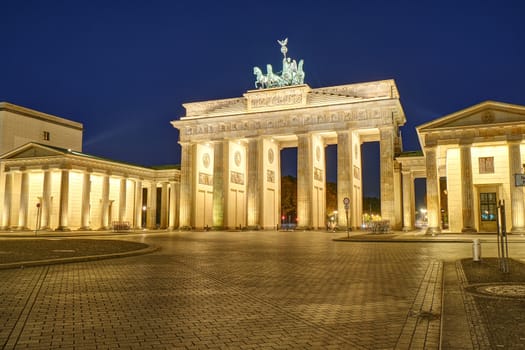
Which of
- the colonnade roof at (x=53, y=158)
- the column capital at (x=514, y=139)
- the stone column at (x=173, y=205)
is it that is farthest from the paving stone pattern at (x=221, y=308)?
the stone column at (x=173, y=205)

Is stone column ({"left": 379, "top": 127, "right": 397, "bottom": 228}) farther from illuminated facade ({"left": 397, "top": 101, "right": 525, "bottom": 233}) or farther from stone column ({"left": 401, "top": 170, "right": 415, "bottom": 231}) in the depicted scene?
illuminated facade ({"left": 397, "top": 101, "right": 525, "bottom": 233})

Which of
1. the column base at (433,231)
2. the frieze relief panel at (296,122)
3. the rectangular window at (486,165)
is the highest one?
the frieze relief panel at (296,122)

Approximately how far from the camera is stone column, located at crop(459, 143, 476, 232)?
39469mm

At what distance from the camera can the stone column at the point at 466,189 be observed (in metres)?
39.5

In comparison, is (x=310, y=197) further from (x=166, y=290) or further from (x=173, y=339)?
(x=173, y=339)

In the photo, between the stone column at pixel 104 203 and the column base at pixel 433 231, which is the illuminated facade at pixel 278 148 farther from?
the column base at pixel 433 231

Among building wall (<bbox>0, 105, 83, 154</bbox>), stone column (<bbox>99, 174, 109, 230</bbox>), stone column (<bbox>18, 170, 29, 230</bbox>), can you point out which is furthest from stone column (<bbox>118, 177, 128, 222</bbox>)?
building wall (<bbox>0, 105, 83, 154</bbox>)

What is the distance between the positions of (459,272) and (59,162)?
54913 millimetres

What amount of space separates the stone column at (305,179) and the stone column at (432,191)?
19.2m

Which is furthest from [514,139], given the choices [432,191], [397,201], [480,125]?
[397,201]

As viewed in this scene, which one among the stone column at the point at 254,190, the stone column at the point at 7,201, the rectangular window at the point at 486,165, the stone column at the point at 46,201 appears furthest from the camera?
the stone column at the point at 254,190

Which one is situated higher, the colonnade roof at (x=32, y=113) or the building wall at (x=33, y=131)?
the colonnade roof at (x=32, y=113)

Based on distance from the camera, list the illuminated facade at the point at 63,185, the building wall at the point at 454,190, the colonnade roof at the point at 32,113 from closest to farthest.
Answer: the building wall at the point at 454,190 → the illuminated facade at the point at 63,185 → the colonnade roof at the point at 32,113

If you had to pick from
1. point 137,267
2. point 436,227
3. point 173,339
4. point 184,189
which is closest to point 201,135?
point 184,189
